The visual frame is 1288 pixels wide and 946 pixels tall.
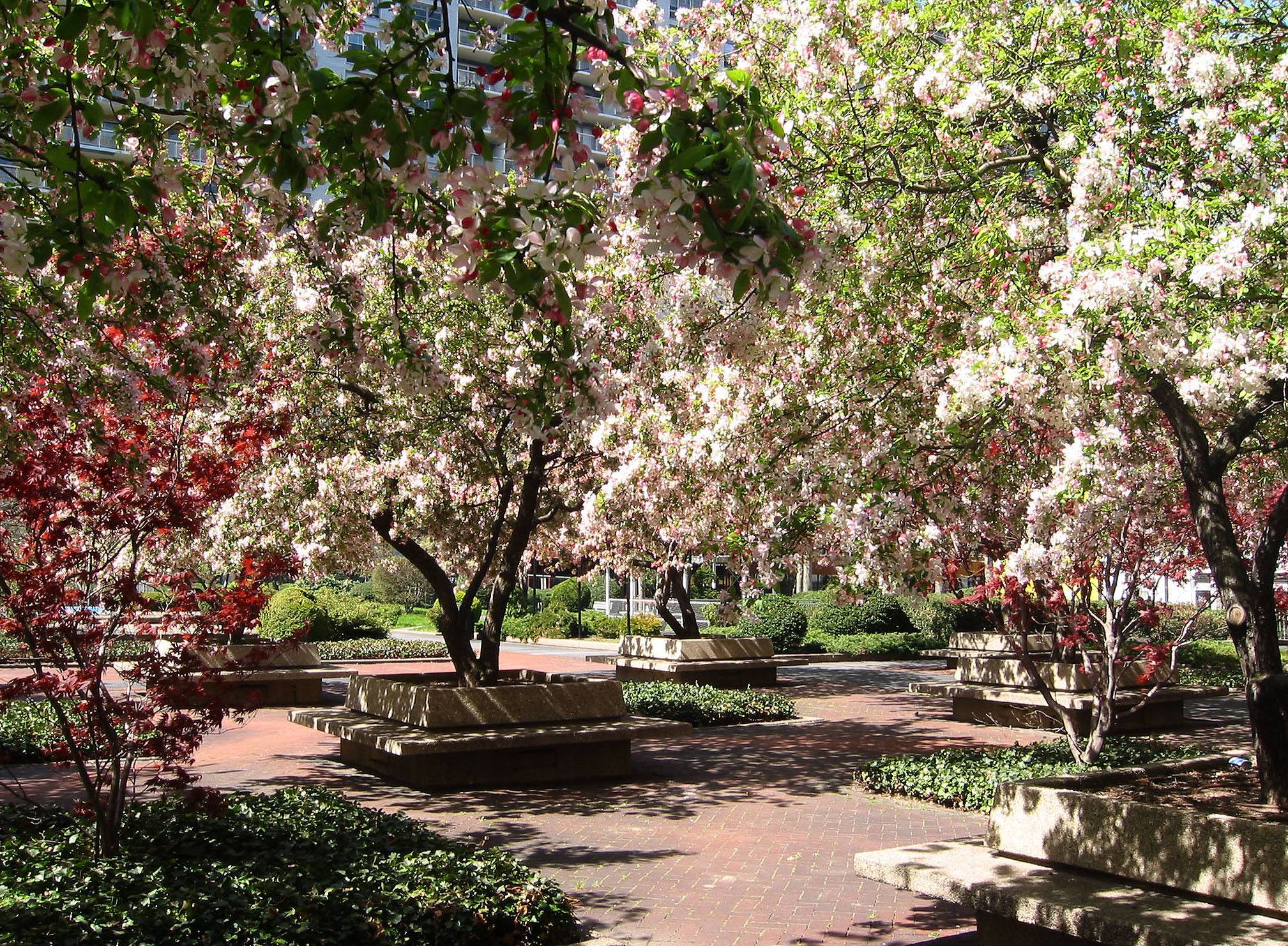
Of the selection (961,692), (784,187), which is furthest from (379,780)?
(961,692)

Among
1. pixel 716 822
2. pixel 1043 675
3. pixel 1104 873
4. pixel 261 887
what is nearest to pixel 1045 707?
pixel 1043 675

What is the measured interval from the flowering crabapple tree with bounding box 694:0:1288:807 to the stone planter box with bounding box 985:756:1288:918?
1203 millimetres

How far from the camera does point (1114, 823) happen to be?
477 cm

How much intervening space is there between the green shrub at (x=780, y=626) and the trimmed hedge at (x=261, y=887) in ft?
68.7

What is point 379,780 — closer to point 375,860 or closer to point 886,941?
point 375,860

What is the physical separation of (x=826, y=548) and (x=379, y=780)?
16.3 ft

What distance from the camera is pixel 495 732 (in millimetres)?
9742

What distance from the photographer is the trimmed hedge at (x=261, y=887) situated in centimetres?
486

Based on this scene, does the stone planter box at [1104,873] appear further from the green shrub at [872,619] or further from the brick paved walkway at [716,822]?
the green shrub at [872,619]

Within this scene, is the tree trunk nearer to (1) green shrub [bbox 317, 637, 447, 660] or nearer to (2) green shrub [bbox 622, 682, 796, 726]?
(2) green shrub [bbox 622, 682, 796, 726]

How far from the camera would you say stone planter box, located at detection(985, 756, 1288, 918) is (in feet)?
13.9

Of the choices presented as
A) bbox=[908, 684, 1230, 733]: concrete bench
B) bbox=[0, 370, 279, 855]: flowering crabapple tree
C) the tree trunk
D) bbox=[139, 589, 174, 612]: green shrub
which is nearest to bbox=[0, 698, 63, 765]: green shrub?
bbox=[139, 589, 174, 612]: green shrub

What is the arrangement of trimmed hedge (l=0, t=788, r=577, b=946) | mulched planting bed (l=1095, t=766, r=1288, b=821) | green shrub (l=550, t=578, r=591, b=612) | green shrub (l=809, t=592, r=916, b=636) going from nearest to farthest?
trimmed hedge (l=0, t=788, r=577, b=946)
mulched planting bed (l=1095, t=766, r=1288, b=821)
green shrub (l=809, t=592, r=916, b=636)
green shrub (l=550, t=578, r=591, b=612)

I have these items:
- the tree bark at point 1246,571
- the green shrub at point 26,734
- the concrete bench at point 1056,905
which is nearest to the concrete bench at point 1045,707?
the tree bark at point 1246,571
